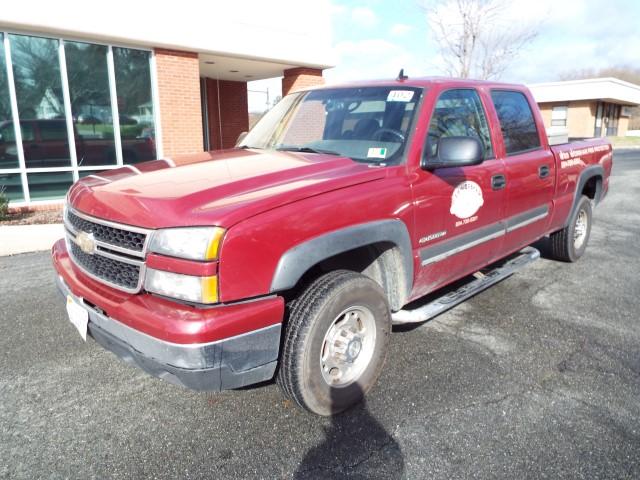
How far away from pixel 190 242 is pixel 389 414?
1.52m

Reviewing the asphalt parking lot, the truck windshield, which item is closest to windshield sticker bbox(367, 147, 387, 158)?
the truck windshield

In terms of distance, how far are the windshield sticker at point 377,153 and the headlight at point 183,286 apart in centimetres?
143

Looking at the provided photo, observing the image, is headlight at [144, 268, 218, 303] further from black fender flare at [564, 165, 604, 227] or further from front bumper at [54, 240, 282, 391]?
black fender flare at [564, 165, 604, 227]

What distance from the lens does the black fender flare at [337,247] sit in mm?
2387

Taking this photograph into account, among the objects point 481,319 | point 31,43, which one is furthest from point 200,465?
point 31,43

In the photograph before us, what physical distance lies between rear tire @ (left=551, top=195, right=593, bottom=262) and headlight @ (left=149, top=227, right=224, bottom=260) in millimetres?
4510

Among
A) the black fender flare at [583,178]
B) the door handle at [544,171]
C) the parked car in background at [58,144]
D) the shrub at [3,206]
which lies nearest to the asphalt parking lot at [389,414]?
the door handle at [544,171]

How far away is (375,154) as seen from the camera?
124 inches

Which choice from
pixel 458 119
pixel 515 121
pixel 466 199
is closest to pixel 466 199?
pixel 466 199

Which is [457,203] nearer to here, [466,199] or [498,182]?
[466,199]

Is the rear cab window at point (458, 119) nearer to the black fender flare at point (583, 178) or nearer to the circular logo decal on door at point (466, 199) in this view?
the circular logo decal on door at point (466, 199)

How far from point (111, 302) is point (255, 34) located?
10527 millimetres

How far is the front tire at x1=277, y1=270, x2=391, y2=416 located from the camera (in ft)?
8.32

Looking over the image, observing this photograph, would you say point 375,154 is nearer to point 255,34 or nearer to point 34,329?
point 34,329
